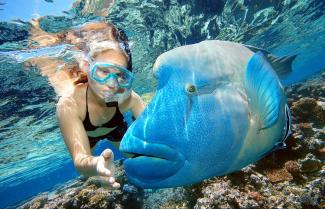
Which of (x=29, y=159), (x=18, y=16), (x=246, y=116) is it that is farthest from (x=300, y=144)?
(x=29, y=159)

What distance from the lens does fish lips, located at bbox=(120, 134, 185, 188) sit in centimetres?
128

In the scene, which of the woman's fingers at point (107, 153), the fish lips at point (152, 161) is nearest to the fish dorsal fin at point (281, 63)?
the fish lips at point (152, 161)

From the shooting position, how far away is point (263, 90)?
4.25 ft

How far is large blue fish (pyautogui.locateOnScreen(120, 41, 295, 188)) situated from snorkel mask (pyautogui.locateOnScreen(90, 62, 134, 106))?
9.53 ft

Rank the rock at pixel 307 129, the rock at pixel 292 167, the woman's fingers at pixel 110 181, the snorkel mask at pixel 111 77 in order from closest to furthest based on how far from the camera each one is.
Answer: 1. the woman's fingers at pixel 110 181
2. the snorkel mask at pixel 111 77
3. the rock at pixel 292 167
4. the rock at pixel 307 129

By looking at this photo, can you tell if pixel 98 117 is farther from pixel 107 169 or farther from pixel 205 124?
pixel 205 124

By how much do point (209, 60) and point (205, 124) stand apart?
1.46ft

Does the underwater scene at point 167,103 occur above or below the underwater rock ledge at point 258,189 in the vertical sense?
above

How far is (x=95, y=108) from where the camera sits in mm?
4340

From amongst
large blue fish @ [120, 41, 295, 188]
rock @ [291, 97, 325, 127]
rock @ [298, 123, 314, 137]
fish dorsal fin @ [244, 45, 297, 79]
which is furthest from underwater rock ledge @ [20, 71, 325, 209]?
large blue fish @ [120, 41, 295, 188]

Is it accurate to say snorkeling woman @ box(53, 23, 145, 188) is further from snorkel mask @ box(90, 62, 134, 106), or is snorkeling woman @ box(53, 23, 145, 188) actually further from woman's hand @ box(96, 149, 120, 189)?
woman's hand @ box(96, 149, 120, 189)

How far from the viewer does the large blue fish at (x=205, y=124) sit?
1292 mm

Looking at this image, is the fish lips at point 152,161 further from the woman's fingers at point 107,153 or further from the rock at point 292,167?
the rock at point 292,167

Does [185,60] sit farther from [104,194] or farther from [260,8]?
[260,8]
